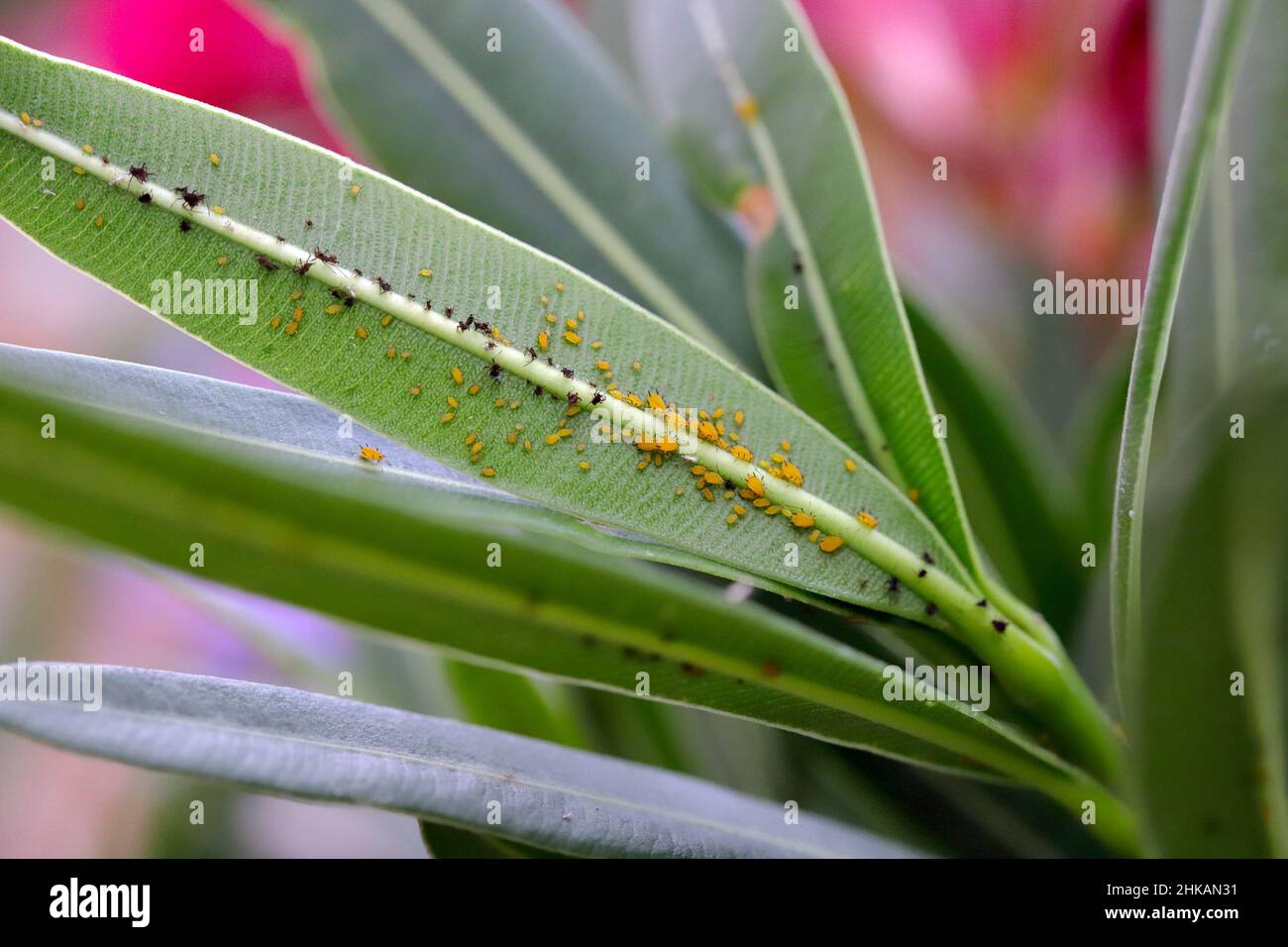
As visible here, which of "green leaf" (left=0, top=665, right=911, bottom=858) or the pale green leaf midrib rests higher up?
the pale green leaf midrib

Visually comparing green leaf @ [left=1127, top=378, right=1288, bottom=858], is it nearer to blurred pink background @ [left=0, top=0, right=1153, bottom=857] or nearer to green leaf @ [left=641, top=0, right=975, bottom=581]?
green leaf @ [left=641, top=0, right=975, bottom=581]

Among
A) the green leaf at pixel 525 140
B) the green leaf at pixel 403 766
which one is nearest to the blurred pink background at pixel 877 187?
the green leaf at pixel 525 140

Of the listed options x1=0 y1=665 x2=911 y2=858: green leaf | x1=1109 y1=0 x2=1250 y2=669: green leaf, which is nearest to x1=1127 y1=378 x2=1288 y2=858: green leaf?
x1=1109 y1=0 x2=1250 y2=669: green leaf

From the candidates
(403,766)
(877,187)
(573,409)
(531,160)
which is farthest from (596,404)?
(877,187)

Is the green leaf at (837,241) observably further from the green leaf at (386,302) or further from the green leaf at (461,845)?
the green leaf at (461,845)
